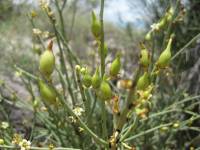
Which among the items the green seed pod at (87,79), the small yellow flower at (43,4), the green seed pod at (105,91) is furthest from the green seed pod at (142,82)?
the small yellow flower at (43,4)

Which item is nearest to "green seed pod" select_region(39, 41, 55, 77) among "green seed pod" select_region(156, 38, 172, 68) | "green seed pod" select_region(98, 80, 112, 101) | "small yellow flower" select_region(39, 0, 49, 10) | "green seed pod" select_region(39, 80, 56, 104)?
"green seed pod" select_region(39, 80, 56, 104)

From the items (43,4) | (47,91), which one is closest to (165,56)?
(47,91)

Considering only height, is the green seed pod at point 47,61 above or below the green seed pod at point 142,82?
above

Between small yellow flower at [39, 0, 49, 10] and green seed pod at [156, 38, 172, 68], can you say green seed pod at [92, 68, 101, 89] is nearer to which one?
green seed pod at [156, 38, 172, 68]

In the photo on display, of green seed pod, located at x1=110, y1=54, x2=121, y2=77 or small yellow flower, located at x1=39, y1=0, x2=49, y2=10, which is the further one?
small yellow flower, located at x1=39, y1=0, x2=49, y2=10

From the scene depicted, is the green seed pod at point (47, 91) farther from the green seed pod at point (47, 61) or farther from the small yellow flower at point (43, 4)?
the small yellow flower at point (43, 4)

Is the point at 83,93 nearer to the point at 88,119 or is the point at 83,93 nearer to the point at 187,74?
the point at 88,119

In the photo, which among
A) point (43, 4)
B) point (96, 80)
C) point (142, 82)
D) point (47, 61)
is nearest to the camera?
point (47, 61)

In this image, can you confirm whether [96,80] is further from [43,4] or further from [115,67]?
[43,4]
